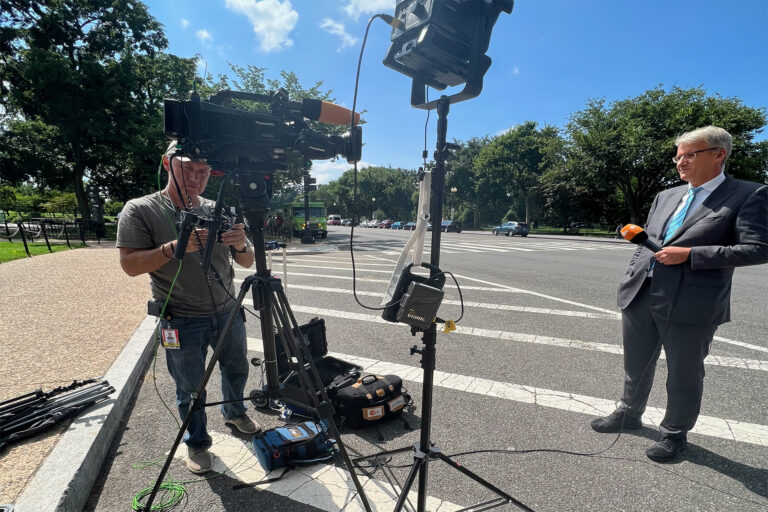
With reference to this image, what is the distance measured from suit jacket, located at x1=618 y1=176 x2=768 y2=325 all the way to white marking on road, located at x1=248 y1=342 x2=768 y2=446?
3.40 feet

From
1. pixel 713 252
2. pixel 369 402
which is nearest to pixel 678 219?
pixel 713 252

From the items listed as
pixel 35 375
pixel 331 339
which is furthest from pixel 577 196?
pixel 35 375

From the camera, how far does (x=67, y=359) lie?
3574 mm

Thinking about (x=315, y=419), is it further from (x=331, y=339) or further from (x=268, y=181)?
(x=331, y=339)

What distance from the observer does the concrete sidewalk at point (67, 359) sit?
1.98m

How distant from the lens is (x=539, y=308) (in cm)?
636

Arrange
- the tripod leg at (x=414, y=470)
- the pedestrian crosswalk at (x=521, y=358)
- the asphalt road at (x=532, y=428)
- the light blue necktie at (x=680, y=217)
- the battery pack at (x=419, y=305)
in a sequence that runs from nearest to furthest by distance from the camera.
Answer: the battery pack at (x=419, y=305) < the tripod leg at (x=414, y=470) < the asphalt road at (x=532, y=428) < the light blue necktie at (x=680, y=217) < the pedestrian crosswalk at (x=521, y=358)

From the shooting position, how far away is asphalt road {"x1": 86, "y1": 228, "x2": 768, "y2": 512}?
212 cm

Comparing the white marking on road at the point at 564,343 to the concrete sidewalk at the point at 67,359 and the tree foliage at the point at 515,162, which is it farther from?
the tree foliage at the point at 515,162

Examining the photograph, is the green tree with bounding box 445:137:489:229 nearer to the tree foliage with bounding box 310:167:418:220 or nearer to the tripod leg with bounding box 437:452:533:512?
the tree foliage with bounding box 310:167:418:220

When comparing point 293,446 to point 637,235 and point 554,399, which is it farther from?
point 637,235

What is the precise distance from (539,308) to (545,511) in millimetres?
4800

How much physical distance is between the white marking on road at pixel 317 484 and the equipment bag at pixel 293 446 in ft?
0.18

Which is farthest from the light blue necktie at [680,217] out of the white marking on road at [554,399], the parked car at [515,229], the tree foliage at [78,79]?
the parked car at [515,229]
